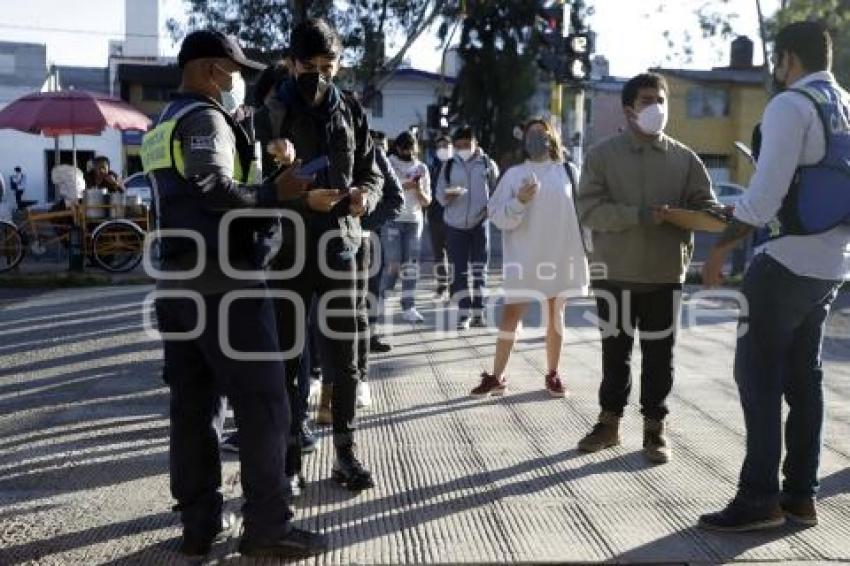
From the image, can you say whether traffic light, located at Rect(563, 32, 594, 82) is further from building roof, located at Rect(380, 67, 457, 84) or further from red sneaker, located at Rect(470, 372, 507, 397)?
building roof, located at Rect(380, 67, 457, 84)

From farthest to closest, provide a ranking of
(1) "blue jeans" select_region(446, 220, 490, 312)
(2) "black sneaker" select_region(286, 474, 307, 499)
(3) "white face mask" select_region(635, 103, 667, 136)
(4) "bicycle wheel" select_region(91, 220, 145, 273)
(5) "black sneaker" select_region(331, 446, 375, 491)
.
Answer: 1. (4) "bicycle wheel" select_region(91, 220, 145, 273)
2. (1) "blue jeans" select_region(446, 220, 490, 312)
3. (3) "white face mask" select_region(635, 103, 667, 136)
4. (5) "black sneaker" select_region(331, 446, 375, 491)
5. (2) "black sneaker" select_region(286, 474, 307, 499)

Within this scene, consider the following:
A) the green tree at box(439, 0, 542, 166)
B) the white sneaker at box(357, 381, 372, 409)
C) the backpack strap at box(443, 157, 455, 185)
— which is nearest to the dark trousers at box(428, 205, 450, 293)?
the backpack strap at box(443, 157, 455, 185)

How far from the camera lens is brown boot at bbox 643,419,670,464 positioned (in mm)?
4957

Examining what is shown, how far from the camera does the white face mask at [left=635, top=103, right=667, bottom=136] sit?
→ 195 inches

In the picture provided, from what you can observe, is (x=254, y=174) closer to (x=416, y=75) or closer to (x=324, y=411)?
(x=324, y=411)

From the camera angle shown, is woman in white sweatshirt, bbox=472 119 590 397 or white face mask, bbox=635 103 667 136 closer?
white face mask, bbox=635 103 667 136

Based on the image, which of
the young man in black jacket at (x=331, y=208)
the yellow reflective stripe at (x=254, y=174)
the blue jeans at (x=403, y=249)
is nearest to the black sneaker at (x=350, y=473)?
the young man in black jacket at (x=331, y=208)

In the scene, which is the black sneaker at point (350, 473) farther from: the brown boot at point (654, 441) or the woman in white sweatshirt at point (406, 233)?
the woman in white sweatshirt at point (406, 233)

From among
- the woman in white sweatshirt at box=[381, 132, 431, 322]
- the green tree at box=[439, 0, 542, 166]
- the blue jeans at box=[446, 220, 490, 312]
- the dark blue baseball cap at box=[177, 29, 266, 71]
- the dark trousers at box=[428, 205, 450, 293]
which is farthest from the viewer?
the green tree at box=[439, 0, 542, 166]

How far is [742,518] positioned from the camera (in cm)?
394

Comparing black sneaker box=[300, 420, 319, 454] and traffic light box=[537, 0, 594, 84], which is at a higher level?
traffic light box=[537, 0, 594, 84]

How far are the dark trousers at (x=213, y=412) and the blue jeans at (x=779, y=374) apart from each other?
1.85m

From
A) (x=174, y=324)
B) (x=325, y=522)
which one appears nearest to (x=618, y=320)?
(x=325, y=522)

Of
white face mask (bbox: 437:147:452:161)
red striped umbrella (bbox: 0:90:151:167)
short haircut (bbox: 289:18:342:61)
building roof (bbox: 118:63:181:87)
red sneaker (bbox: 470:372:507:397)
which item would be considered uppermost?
building roof (bbox: 118:63:181:87)
